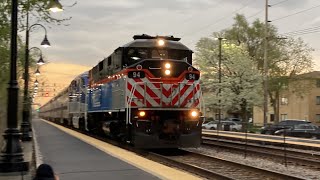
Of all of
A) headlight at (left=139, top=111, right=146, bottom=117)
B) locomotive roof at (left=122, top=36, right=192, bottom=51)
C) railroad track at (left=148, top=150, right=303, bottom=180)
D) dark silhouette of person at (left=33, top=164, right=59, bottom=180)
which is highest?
locomotive roof at (left=122, top=36, right=192, bottom=51)

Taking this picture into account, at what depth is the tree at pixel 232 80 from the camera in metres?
61.4

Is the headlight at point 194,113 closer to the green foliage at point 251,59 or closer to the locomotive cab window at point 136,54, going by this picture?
the locomotive cab window at point 136,54

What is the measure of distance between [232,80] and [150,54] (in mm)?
43904

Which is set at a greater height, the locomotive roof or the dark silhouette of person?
the locomotive roof

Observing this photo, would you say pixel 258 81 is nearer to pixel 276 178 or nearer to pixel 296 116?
pixel 296 116

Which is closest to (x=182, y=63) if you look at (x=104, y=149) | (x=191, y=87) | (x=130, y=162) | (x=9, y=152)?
(x=191, y=87)

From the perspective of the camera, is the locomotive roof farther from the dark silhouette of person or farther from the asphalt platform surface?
the dark silhouette of person

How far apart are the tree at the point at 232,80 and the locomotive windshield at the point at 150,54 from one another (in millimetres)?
41685

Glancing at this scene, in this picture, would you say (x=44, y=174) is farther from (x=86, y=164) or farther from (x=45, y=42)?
(x=45, y=42)

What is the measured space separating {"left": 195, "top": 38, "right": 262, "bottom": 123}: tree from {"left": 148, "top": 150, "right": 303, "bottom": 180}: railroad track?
42397mm

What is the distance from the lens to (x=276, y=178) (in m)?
13.1

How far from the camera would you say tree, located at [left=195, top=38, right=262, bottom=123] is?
6138cm

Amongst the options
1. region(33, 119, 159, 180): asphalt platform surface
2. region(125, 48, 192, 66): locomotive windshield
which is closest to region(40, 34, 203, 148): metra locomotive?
region(125, 48, 192, 66): locomotive windshield

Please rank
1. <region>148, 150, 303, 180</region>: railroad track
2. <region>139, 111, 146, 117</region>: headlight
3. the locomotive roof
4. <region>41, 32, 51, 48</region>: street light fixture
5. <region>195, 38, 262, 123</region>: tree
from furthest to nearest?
<region>195, 38, 262, 123</region>: tree → <region>41, 32, 51, 48</region>: street light fixture → the locomotive roof → <region>139, 111, 146, 117</region>: headlight → <region>148, 150, 303, 180</region>: railroad track
